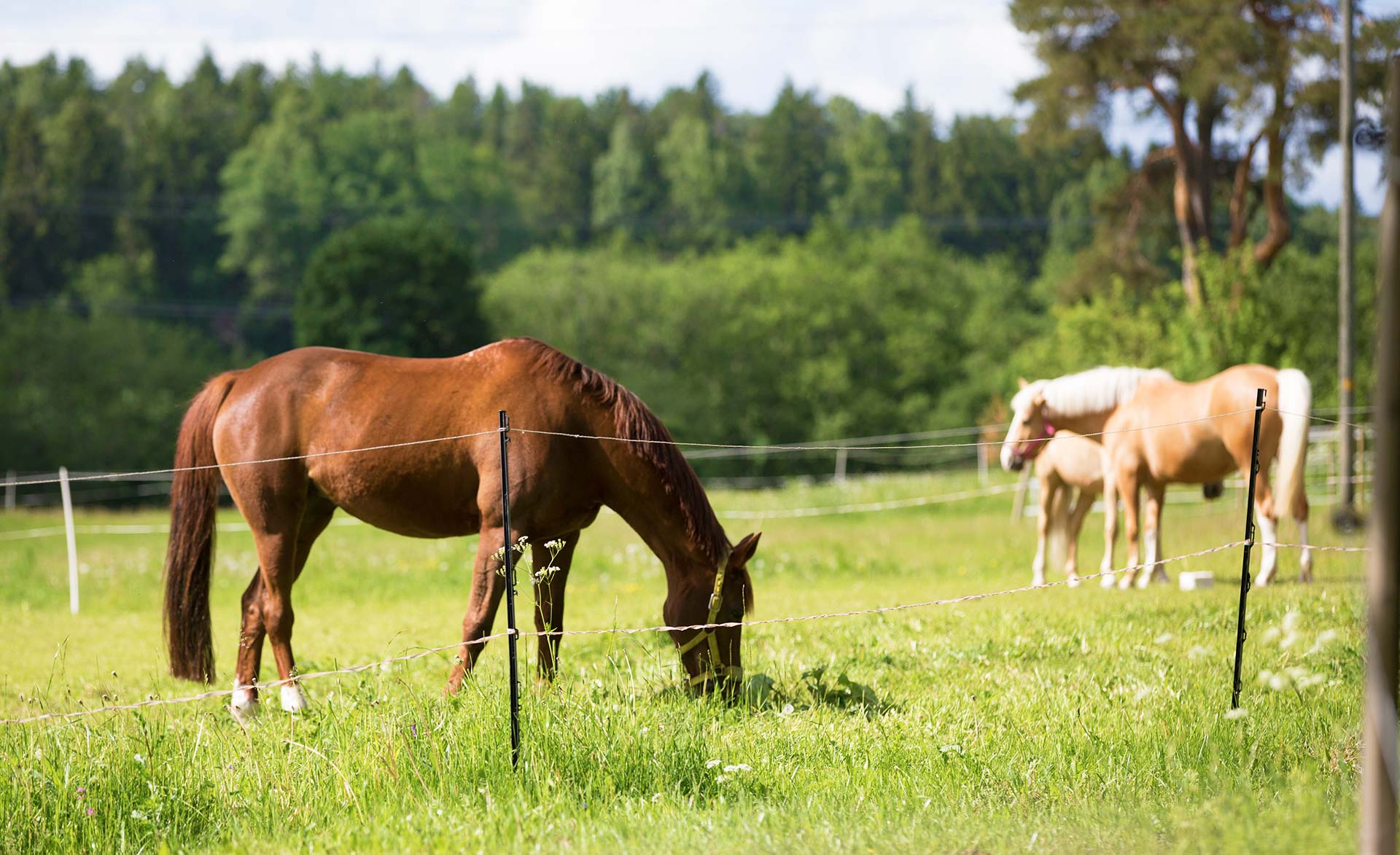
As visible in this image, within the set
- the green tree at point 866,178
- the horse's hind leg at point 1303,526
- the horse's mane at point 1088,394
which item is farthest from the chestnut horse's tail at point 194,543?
the green tree at point 866,178

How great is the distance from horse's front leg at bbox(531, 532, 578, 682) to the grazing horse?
595cm

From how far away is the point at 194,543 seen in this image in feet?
22.2

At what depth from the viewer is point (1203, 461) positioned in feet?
33.0

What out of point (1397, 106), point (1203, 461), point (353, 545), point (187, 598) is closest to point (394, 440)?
point (187, 598)

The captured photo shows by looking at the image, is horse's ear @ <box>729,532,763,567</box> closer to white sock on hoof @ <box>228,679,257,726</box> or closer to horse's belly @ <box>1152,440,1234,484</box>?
white sock on hoof @ <box>228,679,257,726</box>

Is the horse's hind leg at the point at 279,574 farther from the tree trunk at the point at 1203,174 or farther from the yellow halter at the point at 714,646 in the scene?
the tree trunk at the point at 1203,174

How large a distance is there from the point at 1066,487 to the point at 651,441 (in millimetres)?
6983

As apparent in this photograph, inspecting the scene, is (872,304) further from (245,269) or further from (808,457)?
(245,269)

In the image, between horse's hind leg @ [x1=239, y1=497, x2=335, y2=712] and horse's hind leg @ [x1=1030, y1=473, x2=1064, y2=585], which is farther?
horse's hind leg @ [x1=1030, y1=473, x2=1064, y2=585]

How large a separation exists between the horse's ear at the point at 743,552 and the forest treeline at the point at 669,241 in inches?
438

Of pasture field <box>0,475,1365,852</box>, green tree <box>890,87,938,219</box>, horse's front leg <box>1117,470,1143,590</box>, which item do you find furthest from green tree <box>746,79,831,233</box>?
pasture field <box>0,475,1365,852</box>

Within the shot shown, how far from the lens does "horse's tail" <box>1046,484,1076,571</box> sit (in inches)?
458

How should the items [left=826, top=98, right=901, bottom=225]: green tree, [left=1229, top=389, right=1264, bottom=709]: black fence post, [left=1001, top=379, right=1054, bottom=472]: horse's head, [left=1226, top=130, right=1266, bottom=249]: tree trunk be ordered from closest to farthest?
[left=1229, top=389, right=1264, bottom=709]: black fence post
[left=1001, top=379, right=1054, bottom=472]: horse's head
[left=1226, top=130, right=1266, bottom=249]: tree trunk
[left=826, top=98, right=901, bottom=225]: green tree

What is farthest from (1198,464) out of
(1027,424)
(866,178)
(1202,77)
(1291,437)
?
(866,178)
